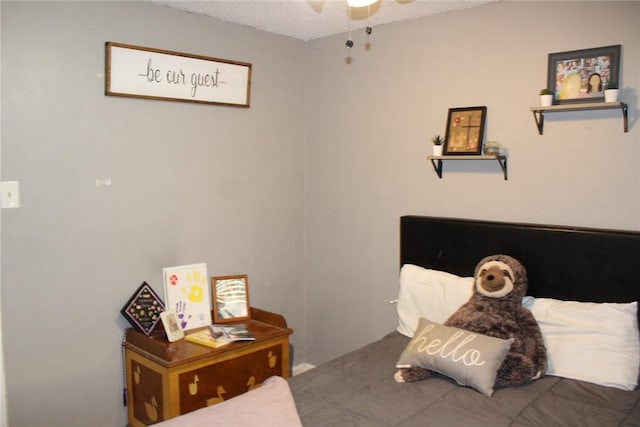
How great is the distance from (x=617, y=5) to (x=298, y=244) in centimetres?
225

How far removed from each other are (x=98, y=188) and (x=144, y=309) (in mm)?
656

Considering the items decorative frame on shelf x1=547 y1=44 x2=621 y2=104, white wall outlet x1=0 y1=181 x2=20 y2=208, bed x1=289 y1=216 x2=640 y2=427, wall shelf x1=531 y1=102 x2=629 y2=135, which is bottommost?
bed x1=289 y1=216 x2=640 y2=427

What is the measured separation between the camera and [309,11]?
2883mm

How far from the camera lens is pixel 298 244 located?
3.60 metres

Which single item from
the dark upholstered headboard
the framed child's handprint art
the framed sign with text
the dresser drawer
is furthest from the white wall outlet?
the dark upholstered headboard

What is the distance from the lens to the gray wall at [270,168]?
2.38 meters

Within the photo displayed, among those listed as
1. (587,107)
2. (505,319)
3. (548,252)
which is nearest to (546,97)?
(587,107)

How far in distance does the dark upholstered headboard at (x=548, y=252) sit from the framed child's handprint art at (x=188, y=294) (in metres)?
1.21

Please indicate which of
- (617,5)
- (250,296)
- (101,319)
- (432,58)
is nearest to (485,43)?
(432,58)

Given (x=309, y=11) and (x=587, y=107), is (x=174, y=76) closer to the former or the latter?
(x=309, y=11)

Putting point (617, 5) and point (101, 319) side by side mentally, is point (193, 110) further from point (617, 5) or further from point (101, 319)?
point (617, 5)

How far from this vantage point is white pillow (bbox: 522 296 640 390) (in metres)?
2.11

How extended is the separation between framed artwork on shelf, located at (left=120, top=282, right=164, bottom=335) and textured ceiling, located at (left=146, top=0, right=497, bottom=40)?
4.97 ft

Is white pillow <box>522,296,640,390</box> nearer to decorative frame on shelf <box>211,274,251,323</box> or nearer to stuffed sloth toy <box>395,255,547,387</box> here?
stuffed sloth toy <box>395,255,547,387</box>
